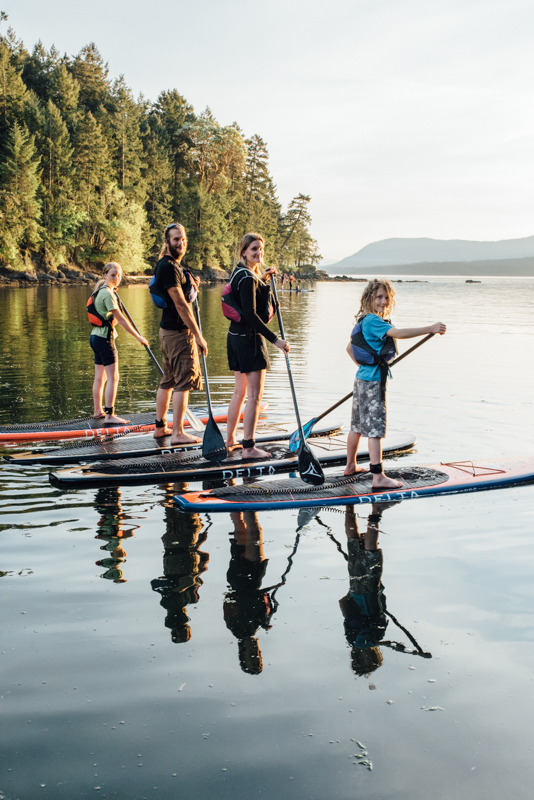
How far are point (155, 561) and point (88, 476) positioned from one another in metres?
1.92

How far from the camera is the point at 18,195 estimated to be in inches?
1922

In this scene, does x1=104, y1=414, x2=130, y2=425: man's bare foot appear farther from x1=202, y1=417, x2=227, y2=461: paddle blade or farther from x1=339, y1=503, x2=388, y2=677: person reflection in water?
x1=339, y1=503, x2=388, y2=677: person reflection in water

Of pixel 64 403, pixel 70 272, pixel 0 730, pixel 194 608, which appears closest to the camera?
pixel 0 730

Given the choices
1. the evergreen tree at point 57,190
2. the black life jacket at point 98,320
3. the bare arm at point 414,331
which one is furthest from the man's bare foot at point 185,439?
the evergreen tree at point 57,190

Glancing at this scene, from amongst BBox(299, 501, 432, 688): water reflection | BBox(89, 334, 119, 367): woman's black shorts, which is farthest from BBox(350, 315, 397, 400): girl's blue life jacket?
BBox(89, 334, 119, 367): woman's black shorts

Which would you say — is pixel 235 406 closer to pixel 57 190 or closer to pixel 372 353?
pixel 372 353

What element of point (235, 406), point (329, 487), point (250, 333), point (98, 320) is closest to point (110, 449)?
point (235, 406)

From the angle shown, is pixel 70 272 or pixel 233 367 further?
pixel 70 272

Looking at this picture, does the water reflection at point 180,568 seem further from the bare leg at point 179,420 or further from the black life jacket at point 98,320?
the black life jacket at point 98,320

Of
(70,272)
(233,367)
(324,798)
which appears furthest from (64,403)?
(70,272)

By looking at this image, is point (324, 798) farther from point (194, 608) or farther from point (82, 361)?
point (82, 361)

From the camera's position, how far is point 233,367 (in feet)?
21.9

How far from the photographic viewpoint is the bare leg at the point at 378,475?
5.80 m

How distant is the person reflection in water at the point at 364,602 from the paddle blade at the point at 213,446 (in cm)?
185
